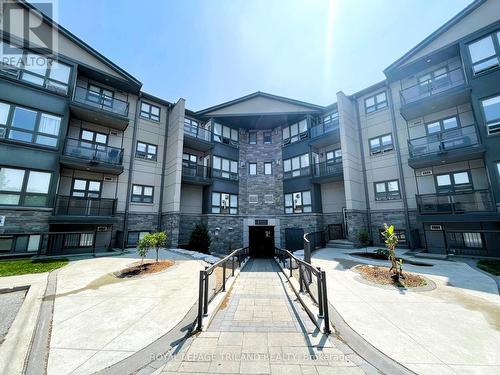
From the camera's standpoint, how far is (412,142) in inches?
576

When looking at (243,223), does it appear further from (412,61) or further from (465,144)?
(412,61)

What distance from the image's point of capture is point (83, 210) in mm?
13312

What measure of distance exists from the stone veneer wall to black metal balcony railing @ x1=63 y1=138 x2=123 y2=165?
13.1ft

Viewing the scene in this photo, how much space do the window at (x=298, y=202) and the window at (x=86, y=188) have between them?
15.4 meters

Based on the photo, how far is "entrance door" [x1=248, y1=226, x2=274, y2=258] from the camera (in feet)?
68.1

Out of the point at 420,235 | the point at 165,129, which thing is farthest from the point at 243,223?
the point at 420,235

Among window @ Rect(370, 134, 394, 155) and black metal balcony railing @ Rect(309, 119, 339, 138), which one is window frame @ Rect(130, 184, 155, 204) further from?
window @ Rect(370, 134, 394, 155)

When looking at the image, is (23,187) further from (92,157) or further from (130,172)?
(130,172)

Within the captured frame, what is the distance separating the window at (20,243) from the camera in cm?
→ 1088

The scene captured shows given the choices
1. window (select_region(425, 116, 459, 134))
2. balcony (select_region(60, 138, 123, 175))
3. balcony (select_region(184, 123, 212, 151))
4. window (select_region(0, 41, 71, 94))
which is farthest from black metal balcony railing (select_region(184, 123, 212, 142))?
window (select_region(425, 116, 459, 134))

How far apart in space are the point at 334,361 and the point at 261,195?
17823mm

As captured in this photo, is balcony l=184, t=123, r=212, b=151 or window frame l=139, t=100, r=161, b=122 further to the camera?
balcony l=184, t=123, r=212, b=151

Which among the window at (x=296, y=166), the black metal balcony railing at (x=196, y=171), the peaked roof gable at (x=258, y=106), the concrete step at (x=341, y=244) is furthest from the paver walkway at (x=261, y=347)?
the peaked roof gable at (x=258, y=106)

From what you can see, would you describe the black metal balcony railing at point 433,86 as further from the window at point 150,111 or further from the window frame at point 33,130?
the window frame at point 33,130
